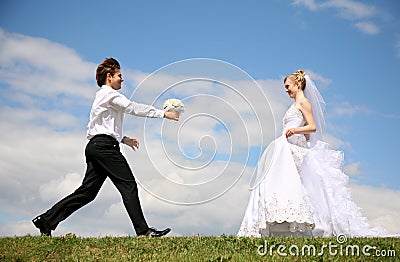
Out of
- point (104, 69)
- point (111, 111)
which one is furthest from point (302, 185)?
point (104, 69)

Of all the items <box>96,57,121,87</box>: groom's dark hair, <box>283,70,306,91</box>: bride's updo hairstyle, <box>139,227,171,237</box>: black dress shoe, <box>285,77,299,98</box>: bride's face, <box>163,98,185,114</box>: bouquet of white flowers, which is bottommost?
<box>139,227,171,237</box>: black dress shoe

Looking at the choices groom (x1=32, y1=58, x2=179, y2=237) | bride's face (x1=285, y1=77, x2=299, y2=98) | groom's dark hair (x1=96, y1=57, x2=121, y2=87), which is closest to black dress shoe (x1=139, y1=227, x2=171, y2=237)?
groom (x1=32, y1=58, x2=179, y2=237)

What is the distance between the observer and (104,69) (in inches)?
431

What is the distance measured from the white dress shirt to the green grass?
6.29 feet

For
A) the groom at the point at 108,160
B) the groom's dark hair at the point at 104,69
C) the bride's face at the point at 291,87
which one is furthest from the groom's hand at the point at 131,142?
the bride's face at the point at 291,87

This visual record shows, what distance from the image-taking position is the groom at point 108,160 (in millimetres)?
10461

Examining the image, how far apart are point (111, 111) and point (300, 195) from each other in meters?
3.89

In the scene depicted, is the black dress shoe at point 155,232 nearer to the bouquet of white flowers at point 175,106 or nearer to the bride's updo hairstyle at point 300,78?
the bouquet of white flowers at point 175,106

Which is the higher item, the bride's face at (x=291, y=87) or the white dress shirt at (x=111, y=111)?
the bride's face at (x=291, y=87)

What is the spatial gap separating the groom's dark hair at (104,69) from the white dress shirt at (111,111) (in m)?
0.34

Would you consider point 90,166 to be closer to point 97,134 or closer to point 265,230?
point 97,134

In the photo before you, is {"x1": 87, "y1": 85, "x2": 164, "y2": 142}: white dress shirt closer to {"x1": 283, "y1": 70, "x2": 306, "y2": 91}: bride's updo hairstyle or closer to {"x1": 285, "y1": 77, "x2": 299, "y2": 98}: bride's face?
{"x1": 285, "y1": 77, "x2": 299, "y2": 98}: bride's face

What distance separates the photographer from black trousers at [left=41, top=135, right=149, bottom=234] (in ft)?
34.2

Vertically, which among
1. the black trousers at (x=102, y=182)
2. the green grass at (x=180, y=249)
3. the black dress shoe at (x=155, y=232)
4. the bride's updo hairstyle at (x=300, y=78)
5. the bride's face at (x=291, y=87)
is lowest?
the green grass at (x=180, y=249)
